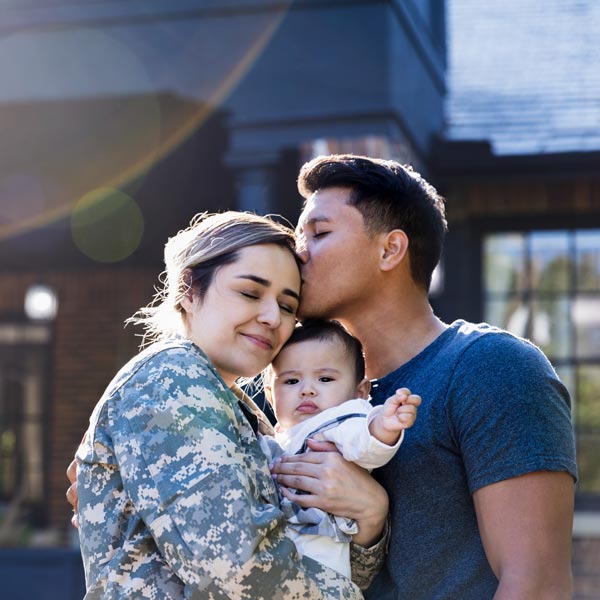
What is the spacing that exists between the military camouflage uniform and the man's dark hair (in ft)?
2.66

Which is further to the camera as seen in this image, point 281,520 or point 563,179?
Result: point 563,179

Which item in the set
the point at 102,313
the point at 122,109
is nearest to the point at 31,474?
the point at 102,313

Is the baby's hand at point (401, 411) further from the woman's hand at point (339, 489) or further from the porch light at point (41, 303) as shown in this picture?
the porch light at point (41, 303)

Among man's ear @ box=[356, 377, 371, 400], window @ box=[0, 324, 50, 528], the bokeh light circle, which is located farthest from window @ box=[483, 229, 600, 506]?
man's ear @ box=[356, 377, 371, 400]

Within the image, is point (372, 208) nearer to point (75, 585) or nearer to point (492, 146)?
point (492, 146)

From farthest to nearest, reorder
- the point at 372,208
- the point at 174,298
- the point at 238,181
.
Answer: the point at 238,181 → the point at 372,208 → the point at 174,298

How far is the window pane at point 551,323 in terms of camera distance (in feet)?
24.7

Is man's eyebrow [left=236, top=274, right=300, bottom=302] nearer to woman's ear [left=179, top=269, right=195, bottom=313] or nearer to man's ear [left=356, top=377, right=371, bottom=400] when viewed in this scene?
woman's ear [left=179, top=269, right=195, bottom=313]

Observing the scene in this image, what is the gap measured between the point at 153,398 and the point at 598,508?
5.74 meters

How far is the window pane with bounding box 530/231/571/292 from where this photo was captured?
7.51 m

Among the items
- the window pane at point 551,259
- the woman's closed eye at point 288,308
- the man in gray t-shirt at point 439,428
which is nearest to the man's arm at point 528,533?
the man in gray t-shirt at point 439,428

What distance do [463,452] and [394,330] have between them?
553 millimetres

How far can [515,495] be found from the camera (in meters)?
2.41

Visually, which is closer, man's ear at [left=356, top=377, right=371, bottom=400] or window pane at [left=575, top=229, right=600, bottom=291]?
man's ear at [left=356, top=377, right=371, bottom=400]
